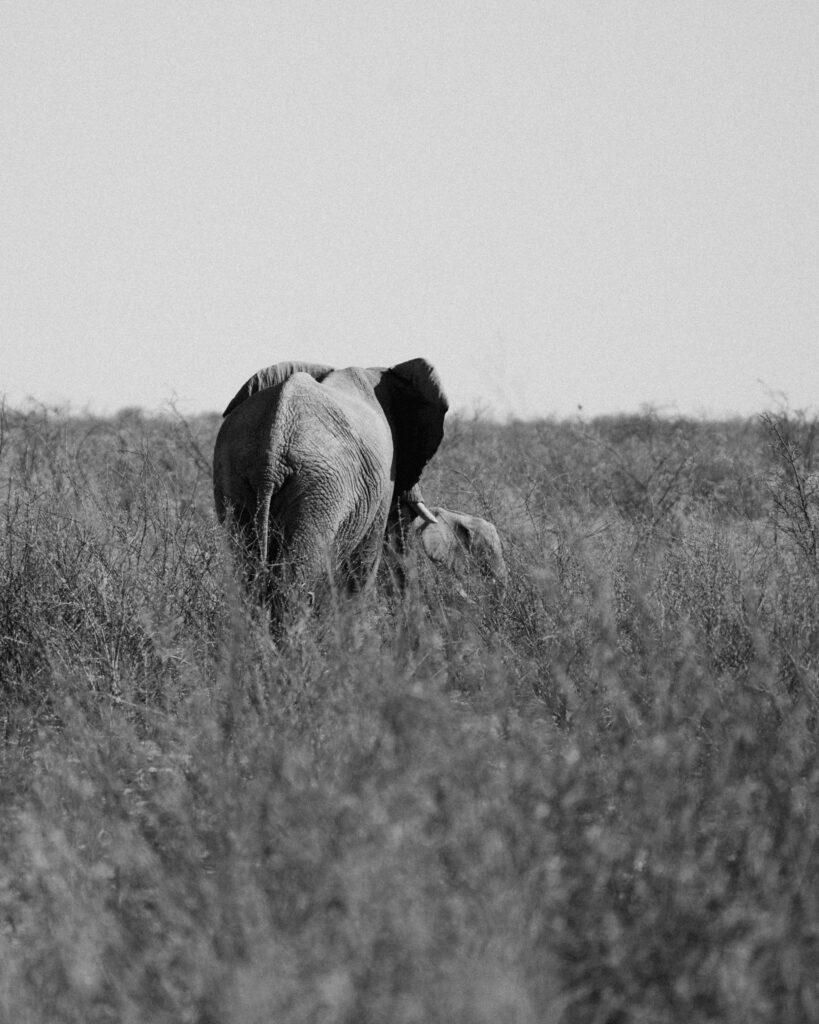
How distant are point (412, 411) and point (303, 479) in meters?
1.88

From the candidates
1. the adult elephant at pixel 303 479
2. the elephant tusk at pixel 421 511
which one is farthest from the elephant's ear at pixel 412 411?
the adult elephant at pixel 303 479

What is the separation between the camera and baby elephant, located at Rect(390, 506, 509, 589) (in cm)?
648

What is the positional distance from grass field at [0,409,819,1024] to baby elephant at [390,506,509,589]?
1307 mm

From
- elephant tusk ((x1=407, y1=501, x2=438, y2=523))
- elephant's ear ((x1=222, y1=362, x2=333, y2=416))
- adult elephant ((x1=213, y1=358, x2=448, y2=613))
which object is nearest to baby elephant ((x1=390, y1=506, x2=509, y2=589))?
elephant tusk ((x1=407, y1=501, x2=438, y2=523))

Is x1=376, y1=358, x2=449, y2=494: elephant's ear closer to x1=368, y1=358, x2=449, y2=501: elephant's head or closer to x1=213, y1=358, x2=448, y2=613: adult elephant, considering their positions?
x1=368, y1=358, x2=449, y2=501: elephant's head

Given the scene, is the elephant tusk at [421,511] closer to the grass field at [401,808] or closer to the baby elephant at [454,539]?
the baby elephant at [454,539]

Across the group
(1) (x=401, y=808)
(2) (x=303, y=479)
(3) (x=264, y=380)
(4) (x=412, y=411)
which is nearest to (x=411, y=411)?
(4) (x=412, y=411)

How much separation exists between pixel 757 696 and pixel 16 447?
8.68m

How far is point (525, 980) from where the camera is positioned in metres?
2.14

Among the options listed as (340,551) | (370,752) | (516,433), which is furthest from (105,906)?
(516,433)

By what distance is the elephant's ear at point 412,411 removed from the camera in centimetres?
644

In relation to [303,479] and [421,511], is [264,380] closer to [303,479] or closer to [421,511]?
[303,479]

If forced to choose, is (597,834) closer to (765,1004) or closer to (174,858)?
(765,1004)

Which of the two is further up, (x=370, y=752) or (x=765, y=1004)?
(x=370, y=752)
